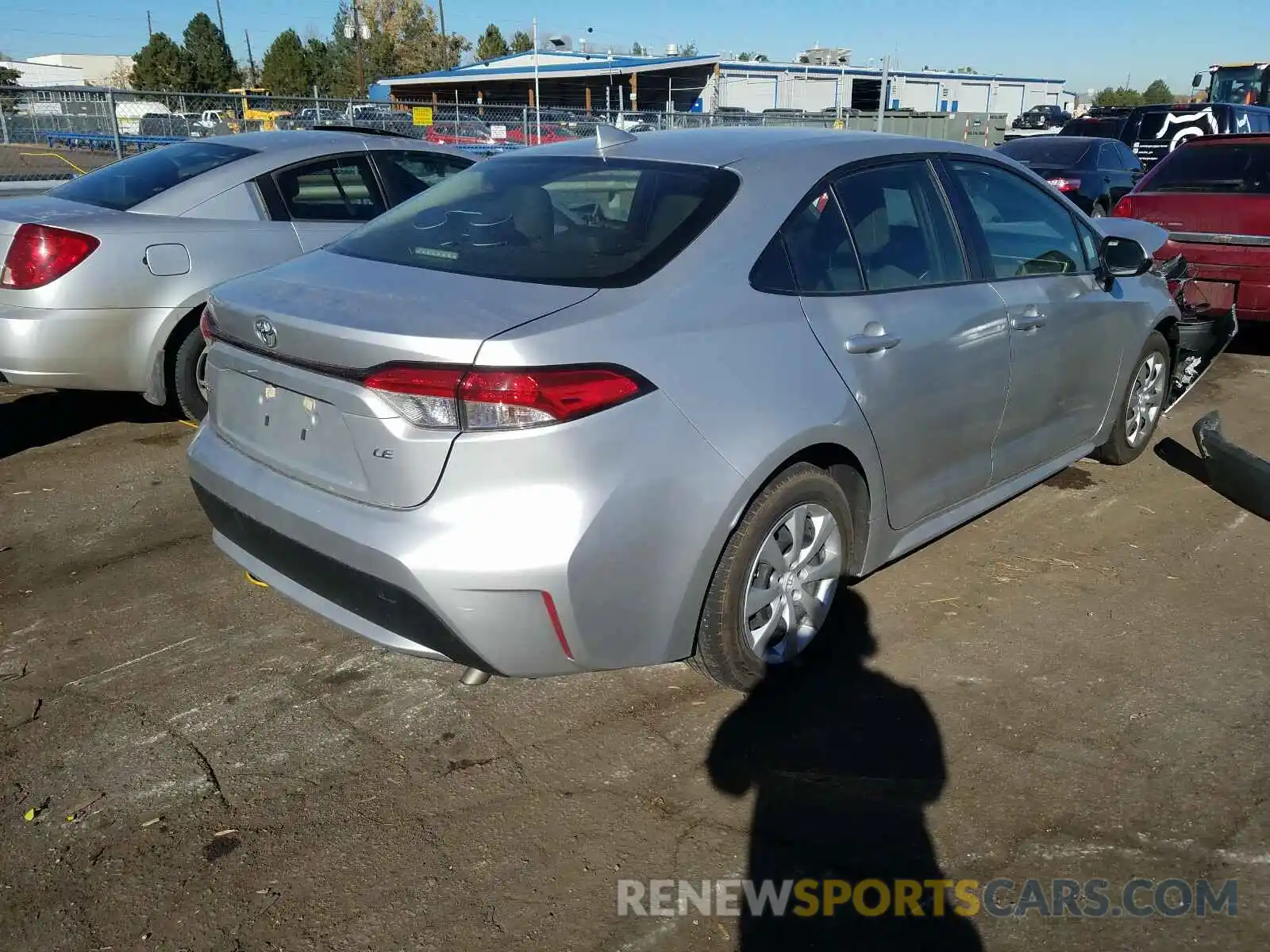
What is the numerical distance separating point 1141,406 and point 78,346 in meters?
5.47

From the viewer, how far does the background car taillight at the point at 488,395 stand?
2.46 meters

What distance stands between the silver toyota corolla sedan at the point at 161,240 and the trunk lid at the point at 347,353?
2532 millimetres

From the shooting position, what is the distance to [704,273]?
114 inches

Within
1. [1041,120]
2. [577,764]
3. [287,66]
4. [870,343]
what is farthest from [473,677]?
[287,66]

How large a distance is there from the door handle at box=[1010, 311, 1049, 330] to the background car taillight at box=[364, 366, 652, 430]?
6.90 feet

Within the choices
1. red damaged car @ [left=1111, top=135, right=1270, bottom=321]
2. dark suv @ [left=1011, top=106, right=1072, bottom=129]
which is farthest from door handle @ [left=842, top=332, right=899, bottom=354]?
dark suv @ [left=1011, top=106, right=1072, bottom=129]

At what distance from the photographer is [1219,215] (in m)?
7.78

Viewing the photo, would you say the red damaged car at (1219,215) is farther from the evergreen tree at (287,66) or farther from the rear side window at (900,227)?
the evergreen tree at (287,66)

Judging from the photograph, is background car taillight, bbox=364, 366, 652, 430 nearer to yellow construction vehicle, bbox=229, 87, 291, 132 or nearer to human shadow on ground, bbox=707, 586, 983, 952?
human shadow on ground, bbox=707, 586, 983, 952

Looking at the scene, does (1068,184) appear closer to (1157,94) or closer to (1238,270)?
(1238,270)

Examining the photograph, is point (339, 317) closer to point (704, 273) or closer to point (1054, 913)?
point (704, 273)

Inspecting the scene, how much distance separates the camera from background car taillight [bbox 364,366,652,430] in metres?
2.46

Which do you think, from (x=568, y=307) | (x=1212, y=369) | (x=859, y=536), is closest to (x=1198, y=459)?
(x=1212, y=369)

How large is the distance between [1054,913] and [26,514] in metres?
4.54
